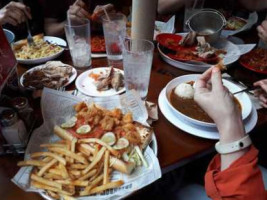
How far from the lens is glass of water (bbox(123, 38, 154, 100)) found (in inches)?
47.8

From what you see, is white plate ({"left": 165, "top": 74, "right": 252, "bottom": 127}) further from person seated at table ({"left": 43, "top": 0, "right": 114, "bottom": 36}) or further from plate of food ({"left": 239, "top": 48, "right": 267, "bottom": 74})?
person seated at table ({"left": 43, "top": 0, "right": 114, "bottom": 36})

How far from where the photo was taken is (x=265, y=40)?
6.00 ft

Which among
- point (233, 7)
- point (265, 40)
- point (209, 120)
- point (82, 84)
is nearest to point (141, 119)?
point (209, 120)

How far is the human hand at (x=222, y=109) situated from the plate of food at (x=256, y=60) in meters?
0.66

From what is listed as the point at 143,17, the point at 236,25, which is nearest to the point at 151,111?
the point at 143,17

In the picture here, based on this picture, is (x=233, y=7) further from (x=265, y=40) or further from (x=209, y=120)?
(x=209, y=120)

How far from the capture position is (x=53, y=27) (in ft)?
7.61

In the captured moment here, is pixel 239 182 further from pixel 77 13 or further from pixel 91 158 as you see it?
pixel 77 13

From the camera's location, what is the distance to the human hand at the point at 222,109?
0.94 m

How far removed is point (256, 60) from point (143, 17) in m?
0.83

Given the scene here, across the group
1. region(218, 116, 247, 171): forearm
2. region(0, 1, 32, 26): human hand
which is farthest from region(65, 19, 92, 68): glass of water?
region(218, 116, 247, 171): forearm

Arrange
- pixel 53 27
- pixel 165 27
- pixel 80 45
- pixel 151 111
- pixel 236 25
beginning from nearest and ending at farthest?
pixel 151 111 → pixel 80 45 → pixel 165 27 → pixel 236 25 → pixel 53 27

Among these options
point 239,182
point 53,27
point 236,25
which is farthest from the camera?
point 53,27

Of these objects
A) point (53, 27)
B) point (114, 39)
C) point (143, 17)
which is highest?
point (143, 17)
